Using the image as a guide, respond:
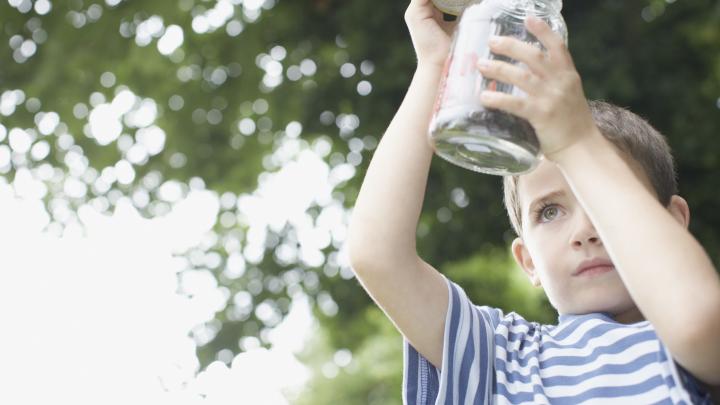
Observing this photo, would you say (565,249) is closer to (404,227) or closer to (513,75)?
(404,227)

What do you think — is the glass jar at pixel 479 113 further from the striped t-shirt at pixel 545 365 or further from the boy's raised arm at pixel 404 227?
the striped t-shirt at pixel 545 365

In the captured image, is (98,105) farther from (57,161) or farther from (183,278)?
(183,278)

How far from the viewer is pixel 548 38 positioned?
1.34 m

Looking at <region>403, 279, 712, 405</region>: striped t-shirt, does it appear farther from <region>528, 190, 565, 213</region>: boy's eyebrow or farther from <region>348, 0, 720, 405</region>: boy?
<region>528, 190, 565, 213</region>: boy's eyebrow

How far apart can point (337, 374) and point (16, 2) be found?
17.1 feet

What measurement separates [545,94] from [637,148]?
1.53 feet

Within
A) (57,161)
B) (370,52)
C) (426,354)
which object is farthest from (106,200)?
(426,354)

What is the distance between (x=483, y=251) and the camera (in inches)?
217

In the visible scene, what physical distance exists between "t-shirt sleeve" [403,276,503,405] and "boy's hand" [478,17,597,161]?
0.36 meters

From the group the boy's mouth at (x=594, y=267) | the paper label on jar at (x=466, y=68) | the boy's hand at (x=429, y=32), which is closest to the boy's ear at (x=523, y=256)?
the boy's mouth at (x=594, y=267)

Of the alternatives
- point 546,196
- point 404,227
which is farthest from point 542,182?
point 404,227

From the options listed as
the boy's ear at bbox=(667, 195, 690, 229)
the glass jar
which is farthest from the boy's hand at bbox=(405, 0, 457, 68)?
the boy's ear at bbox=(667, 195, 690, 229)

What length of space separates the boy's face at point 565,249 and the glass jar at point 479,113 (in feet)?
0.77

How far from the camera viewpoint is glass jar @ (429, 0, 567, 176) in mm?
1308
